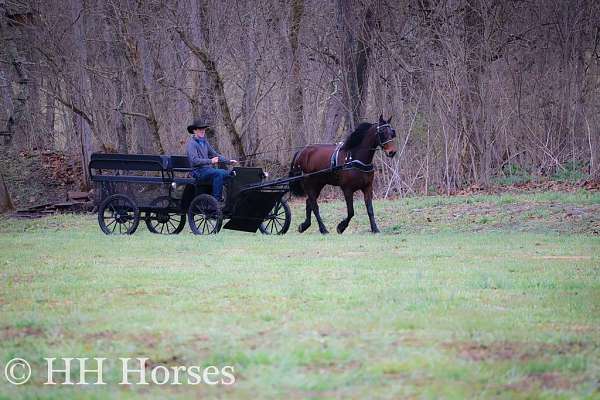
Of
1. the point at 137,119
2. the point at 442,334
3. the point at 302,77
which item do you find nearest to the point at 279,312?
the point at 442,334

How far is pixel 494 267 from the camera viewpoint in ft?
38.5

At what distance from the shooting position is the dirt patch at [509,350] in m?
6.67

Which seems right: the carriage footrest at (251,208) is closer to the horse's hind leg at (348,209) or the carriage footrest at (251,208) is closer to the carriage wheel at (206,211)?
the carriage wheel at (206,211)

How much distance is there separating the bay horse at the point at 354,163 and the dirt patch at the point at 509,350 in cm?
1058

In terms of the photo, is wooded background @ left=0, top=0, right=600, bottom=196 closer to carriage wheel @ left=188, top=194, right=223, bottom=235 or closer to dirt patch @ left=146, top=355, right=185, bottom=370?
carriage wheel @ left=188, top=194, right=223, bottom=235

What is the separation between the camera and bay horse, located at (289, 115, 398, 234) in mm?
17953

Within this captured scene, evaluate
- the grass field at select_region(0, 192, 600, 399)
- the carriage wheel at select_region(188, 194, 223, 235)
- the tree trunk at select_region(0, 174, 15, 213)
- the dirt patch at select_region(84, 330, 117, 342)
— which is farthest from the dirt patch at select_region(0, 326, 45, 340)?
the tree trunk at select_region(0, 174, 15, 213)

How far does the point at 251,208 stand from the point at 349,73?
10220mm

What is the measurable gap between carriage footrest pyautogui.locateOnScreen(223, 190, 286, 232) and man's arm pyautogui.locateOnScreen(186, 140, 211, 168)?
88 centimetres

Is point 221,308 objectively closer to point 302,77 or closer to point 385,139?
point 385,139

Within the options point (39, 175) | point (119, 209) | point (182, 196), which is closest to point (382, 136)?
point (182, 196)

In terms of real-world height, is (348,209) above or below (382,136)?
below

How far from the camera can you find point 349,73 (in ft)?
89.5

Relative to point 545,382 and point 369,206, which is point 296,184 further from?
point 545,382
